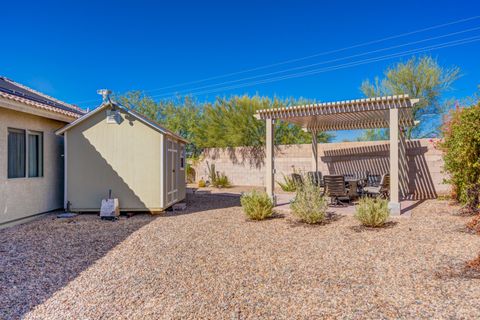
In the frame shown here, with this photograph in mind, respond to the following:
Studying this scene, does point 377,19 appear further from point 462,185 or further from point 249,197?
point 249,197

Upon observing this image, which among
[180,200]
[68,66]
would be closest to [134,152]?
[180,200]

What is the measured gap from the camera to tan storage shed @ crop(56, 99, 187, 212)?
8.53 meters

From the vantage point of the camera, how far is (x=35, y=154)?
8062 millimetres

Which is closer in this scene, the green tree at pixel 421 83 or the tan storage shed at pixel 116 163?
the tan storage shed at pixel 116 163

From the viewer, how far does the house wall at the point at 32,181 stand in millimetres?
6883

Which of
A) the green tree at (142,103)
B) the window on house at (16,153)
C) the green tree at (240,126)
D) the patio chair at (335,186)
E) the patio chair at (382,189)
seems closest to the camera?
the window on house at (16,153)

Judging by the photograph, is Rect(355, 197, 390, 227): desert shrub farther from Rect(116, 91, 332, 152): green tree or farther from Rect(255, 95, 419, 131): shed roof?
Rect(116, 91, 332, 152): green tree

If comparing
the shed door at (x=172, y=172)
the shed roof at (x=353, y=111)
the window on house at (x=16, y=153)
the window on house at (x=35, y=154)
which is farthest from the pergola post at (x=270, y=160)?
the window on house at (x=16, y=153)

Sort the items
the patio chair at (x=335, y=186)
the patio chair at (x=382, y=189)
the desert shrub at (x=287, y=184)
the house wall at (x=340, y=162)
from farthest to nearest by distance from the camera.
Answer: the desert shrub at (x=287, y=184) < the house wall at (x=340, y=162) < the patio chair at (x=382, y=189) < the patio chair at (x=335, y=186)

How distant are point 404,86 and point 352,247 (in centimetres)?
1399

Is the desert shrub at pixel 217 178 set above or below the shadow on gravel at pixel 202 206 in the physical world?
above

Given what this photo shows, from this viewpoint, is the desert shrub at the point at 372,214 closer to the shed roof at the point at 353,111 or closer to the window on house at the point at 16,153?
the shed roof at the point at 353,111

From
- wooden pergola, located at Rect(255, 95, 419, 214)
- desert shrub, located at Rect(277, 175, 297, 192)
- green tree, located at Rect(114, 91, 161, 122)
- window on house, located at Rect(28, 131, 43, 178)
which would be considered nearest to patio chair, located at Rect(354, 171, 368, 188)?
wooden pergola, located at Rect(255, 95, 419, 214)

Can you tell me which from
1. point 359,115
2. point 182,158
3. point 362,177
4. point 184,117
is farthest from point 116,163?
point 184,117
